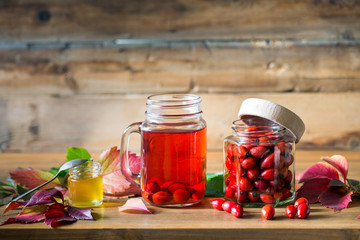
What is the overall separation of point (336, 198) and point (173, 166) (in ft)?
1.00

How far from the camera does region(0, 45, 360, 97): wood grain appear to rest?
1.46 m

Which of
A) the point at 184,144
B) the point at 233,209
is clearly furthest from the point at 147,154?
the point at 233,209

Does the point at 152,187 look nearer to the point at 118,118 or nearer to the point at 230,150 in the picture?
the point at 230,150

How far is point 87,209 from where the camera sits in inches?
32.0

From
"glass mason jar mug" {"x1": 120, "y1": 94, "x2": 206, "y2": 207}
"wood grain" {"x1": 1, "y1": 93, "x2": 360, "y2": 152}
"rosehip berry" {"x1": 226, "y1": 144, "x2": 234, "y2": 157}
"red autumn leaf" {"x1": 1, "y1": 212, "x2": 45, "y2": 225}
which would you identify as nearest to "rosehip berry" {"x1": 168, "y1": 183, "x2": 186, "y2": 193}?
"glass mason jar mug" {"x1": 120, "y1": 94, "x2": 206, "y2": 207}

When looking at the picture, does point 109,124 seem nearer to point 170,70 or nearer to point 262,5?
point 170,70

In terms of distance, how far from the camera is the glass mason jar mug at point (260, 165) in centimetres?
80

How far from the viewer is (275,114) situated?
80cm

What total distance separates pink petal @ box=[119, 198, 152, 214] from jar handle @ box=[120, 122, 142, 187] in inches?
1.9

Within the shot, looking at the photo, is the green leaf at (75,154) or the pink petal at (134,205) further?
the green leaf at (75,154)

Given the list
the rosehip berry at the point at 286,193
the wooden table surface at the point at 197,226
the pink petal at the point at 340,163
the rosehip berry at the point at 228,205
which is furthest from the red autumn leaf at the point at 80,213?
the pink petal at the point at 340,163

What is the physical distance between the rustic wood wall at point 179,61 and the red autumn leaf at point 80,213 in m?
0.72

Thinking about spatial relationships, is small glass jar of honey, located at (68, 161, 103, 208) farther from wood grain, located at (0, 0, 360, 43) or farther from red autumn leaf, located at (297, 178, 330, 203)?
wood grain, located at (0, 0, 360, 43)

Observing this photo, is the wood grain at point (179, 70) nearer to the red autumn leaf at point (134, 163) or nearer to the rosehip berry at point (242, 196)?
the red autumn leaf at point (134, 163)
